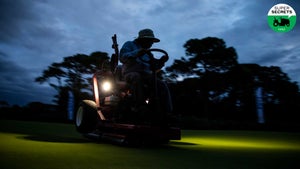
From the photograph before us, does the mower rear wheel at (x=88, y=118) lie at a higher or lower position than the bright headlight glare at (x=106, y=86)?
lower

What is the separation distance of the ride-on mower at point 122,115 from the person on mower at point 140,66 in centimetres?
9

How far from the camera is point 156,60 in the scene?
3.85 meters

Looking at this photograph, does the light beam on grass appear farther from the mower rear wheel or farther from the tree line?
the tree line

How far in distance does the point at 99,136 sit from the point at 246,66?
1634 cm

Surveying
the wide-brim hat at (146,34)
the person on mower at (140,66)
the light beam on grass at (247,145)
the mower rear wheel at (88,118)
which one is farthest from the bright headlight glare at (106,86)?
the light beam on grass at (247,145)

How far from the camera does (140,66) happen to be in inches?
158

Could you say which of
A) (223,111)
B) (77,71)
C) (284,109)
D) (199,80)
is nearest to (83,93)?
(77,71)

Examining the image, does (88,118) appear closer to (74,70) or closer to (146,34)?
(146,34)

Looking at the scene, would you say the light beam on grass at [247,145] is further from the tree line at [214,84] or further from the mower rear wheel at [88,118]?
the tree line at [214,84]

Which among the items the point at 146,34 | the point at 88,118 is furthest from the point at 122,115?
the point at 146,34

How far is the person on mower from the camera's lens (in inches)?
145

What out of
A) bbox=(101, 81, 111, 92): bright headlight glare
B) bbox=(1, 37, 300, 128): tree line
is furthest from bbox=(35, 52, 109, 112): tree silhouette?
bbox=(101, 81, 111, 92): bright headlight glare

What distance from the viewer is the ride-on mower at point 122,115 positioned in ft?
11.4

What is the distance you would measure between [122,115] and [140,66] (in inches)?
30.9
